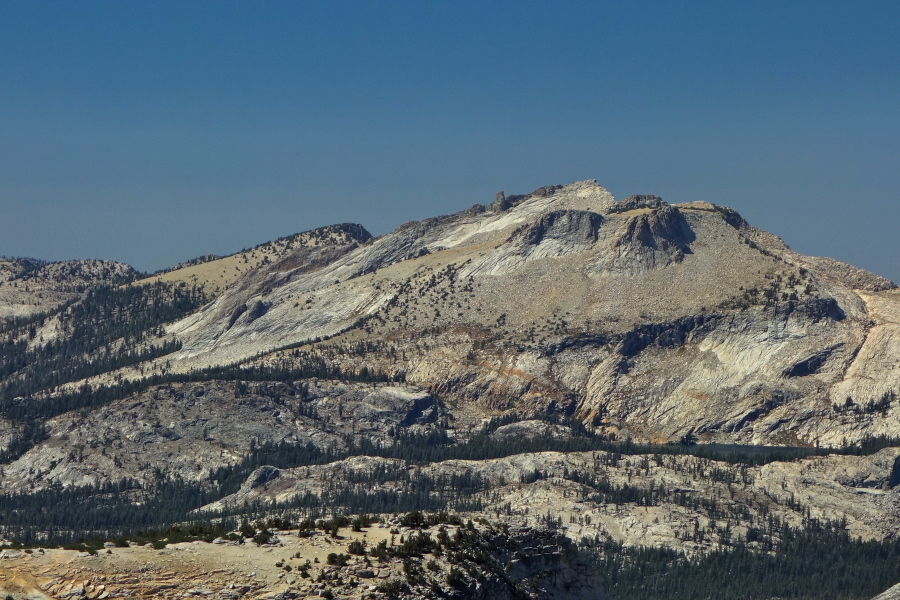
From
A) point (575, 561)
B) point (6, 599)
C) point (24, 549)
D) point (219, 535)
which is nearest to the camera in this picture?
point (6, 599)

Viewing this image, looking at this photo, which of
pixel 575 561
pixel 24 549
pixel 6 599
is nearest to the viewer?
pixel 6 599

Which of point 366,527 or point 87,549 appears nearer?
point 87,549

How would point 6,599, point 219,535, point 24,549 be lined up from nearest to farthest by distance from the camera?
point 6,599
point 24,549
point 219,535

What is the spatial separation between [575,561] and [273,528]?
25.7m

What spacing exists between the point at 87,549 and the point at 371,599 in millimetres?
20050

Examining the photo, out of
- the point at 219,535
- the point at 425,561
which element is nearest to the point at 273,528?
the point at 219,535

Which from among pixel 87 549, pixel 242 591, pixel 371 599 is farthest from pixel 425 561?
pixel 87 549

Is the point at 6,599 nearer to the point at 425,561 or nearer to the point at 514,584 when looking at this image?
the point at 425,561

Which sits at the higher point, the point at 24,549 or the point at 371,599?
the point at 24,549

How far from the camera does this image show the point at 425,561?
116500 mm

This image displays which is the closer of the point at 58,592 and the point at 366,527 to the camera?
the point at 58,592

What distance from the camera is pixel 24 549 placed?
110 metres

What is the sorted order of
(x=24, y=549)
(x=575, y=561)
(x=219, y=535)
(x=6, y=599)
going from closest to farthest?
(x=6, y=599) → (x=24, y=549) → (x=219, y=535) → (x=575, y=561)

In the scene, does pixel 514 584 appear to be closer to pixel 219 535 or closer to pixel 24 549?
pixel 219 535
